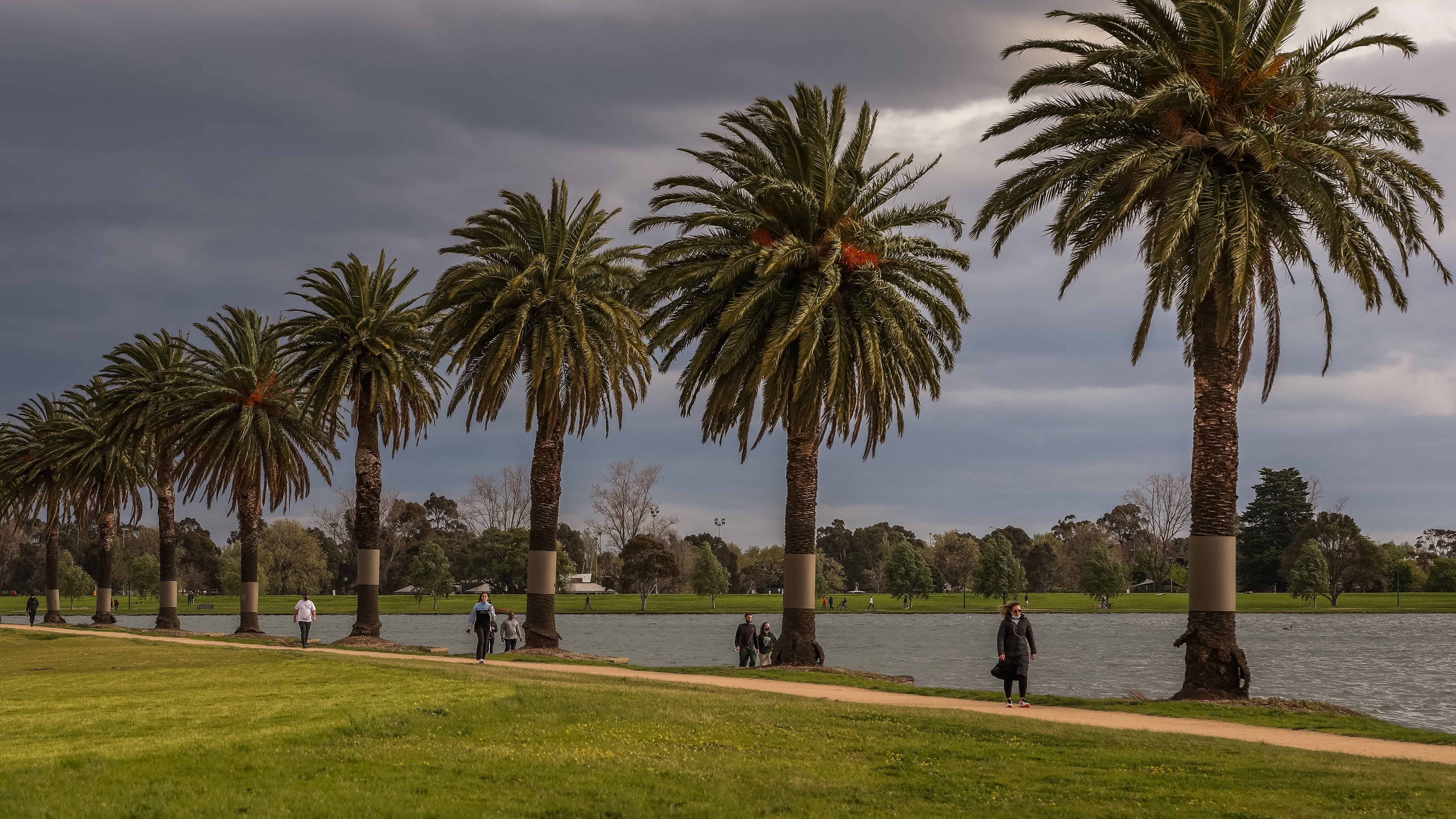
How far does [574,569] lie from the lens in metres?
159

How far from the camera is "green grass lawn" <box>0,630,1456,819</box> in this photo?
37.7ft

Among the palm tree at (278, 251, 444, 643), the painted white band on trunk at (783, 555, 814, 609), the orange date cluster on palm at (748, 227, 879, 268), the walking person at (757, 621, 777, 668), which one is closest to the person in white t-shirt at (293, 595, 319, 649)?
the palm tree at (278, 251, 444, 643)

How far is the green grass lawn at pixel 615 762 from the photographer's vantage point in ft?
37.7

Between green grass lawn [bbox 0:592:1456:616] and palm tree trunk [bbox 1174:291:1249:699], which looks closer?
palm tree trunk [bbox 1174:291:1249:699]

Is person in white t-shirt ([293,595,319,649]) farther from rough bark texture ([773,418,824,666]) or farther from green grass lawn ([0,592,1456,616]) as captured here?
green grass lawn ([0,592,1456,616])

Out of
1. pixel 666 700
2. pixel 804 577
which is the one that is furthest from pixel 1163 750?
pixel 804 577

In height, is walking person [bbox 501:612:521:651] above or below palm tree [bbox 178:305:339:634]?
below

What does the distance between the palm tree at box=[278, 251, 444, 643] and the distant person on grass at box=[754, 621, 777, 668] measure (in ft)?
54.3

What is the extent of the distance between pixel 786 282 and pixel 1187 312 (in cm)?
1090

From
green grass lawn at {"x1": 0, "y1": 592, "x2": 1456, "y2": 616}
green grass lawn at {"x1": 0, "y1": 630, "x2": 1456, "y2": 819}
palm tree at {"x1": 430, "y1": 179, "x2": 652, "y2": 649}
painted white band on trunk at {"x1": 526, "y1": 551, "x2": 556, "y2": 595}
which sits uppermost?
palm tree at {"x1": 430, "y1": 179, "x2": 652, "y2": 649}

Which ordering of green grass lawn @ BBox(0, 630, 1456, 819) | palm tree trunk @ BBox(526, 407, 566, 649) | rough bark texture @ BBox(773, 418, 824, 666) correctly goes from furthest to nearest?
palm tree trunk @ BBox(526, 407, 566, 649)
rough bark texture @ BBox(773, 418, 824, 666)
green grass lawn @ BBox(0, 630, 1456, 819)

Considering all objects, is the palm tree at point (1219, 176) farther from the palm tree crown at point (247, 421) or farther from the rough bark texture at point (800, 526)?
the palm tree crown at point (247, 421)

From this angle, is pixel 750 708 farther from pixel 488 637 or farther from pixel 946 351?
pixel 946 351

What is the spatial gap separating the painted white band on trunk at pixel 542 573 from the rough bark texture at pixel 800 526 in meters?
9.87
